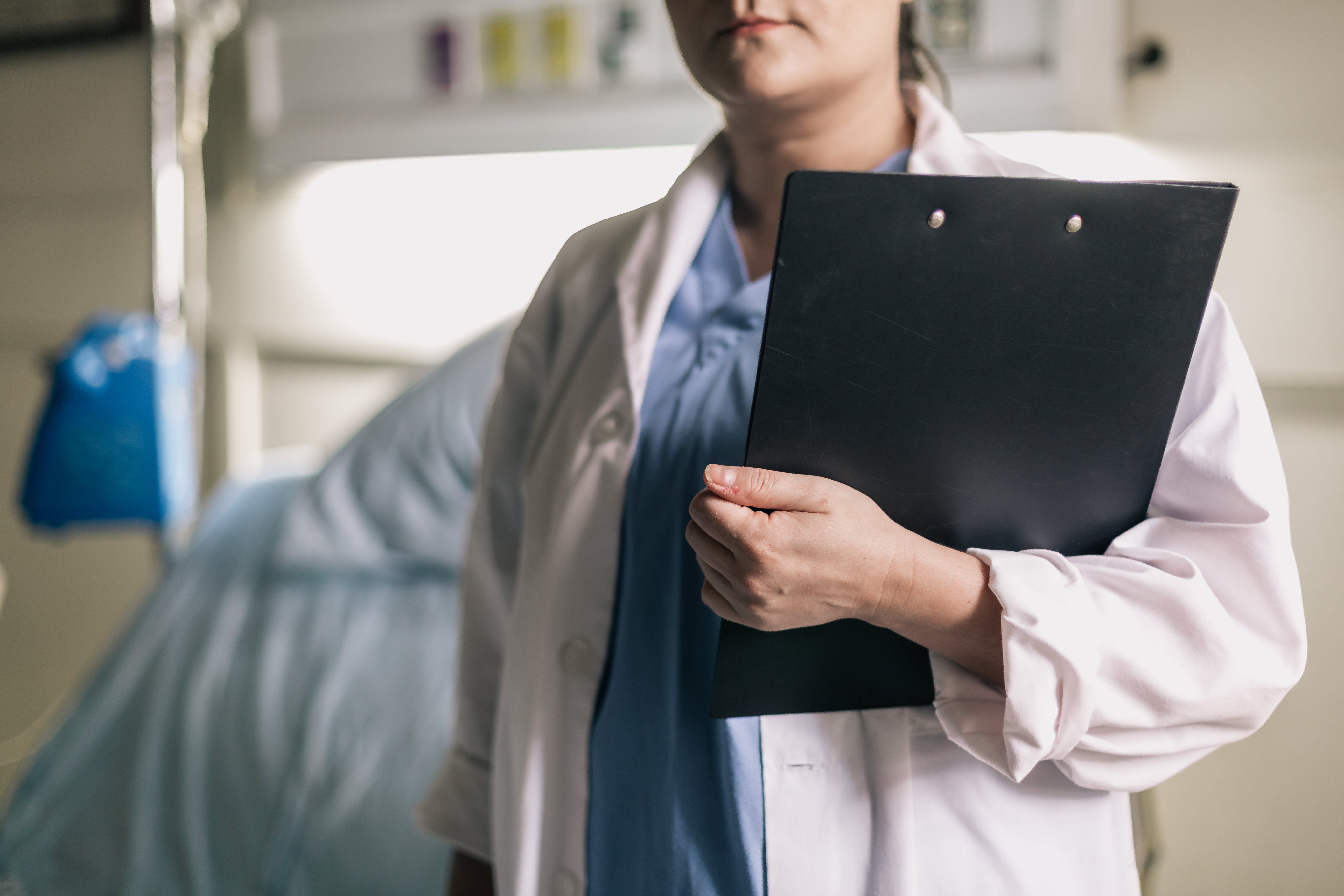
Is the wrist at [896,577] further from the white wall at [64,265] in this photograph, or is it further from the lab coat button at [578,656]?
the white wall at [64,265]

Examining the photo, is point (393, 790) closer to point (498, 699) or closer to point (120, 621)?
point (498, 699)

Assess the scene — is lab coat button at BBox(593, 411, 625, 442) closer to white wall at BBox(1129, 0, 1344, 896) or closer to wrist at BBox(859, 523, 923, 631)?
wrist at BBox(859, 523, 923, 631)

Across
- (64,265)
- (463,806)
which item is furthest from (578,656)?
(64,265)

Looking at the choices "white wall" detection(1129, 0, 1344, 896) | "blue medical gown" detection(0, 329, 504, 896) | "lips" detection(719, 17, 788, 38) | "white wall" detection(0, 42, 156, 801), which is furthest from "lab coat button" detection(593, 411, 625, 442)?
"white wall" detection(0, 42, 156, 801)

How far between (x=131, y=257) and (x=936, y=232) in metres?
1.68

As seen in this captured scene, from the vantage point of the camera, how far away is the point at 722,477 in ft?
1.25

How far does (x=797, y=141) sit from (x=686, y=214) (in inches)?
3.3

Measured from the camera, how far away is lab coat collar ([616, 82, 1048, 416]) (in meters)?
0.52

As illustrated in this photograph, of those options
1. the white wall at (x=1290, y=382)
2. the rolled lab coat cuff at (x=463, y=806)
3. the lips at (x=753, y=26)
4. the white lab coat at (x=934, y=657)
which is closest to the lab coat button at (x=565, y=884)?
the white lab coat at (x=934, y=657)

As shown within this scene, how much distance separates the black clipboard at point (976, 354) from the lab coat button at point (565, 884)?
175 mm

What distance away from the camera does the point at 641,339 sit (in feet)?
1.83

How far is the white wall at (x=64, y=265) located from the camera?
134 centimetres

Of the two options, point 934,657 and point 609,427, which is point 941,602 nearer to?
point 934,657

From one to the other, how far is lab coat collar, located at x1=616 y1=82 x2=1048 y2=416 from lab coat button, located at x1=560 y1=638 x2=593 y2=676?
133 mm
